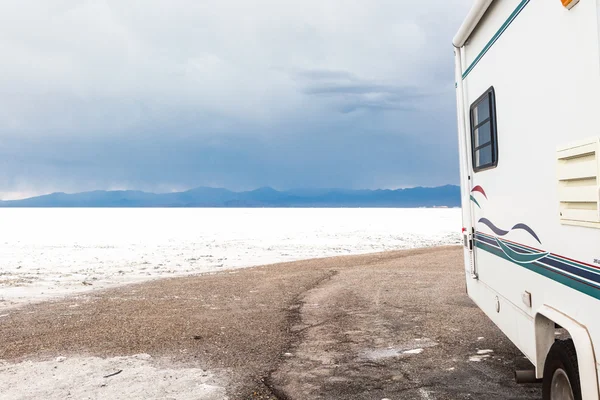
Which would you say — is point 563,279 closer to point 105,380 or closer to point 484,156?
point 484,156

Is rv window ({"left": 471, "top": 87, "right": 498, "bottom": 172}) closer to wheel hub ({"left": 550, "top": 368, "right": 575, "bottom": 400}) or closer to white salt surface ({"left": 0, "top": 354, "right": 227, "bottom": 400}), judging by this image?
wheel hub ({"left": 550, "top": 368, "right": 575, "bottom": 400})

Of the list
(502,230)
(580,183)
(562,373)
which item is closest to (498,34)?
(502,230)

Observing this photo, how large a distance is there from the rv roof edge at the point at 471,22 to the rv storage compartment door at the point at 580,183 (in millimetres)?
2146

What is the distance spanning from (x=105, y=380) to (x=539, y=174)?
5018 millimetres

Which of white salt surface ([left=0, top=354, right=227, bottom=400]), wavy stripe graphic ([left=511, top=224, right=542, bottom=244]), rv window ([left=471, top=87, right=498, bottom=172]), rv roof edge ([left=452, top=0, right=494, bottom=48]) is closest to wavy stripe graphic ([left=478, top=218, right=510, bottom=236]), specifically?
wavy stripe graphic ([left=511, top=224, right=542, bottom=244])

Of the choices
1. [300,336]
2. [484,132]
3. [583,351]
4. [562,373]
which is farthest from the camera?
[300,336]

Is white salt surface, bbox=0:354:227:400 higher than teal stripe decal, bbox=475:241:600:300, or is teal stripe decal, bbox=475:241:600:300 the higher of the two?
teal stripe decal, bbox=475:241:600:300

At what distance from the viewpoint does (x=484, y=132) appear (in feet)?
18.7

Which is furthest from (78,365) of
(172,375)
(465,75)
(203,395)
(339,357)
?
(465,75)

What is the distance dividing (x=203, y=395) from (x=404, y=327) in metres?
3.90

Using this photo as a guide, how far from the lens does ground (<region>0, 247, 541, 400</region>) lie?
6148mm

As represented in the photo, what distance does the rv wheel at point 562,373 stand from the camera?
3492 millimetres

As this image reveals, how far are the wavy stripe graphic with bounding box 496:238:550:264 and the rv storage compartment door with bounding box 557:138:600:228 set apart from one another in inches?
20.7

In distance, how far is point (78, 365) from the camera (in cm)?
703
